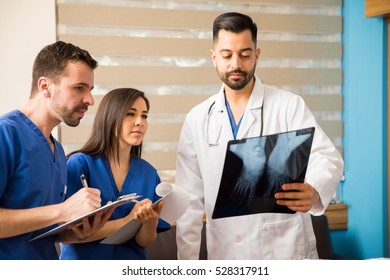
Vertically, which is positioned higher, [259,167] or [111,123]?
[111,123]

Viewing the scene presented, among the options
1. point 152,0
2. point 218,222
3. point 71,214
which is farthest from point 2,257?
point 152,0

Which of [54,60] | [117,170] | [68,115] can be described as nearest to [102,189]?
[117,170]

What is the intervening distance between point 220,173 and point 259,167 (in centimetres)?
31

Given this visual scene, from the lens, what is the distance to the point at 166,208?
1521mm

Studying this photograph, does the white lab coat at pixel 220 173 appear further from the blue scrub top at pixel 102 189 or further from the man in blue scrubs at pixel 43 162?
the man in blue scrubs at pixel 43 162

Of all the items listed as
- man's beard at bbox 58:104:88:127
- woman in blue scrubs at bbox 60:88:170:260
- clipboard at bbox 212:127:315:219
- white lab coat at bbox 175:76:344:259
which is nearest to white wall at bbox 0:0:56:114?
woman in blue scrubs at bbox 60:88:170:260

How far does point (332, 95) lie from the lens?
2.74 meters

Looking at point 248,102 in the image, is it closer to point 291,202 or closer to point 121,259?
point 291,202

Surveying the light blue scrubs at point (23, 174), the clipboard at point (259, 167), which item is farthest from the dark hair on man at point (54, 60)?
the clipboard at point (259, 167)

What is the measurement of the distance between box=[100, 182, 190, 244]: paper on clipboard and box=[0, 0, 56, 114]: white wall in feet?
3.03

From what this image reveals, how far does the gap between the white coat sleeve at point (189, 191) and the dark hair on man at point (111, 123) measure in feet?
0.82

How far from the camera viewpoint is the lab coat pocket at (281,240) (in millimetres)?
1735

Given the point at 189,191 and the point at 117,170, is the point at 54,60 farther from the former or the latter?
the point at 189,191

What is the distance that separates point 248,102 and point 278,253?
485mm
